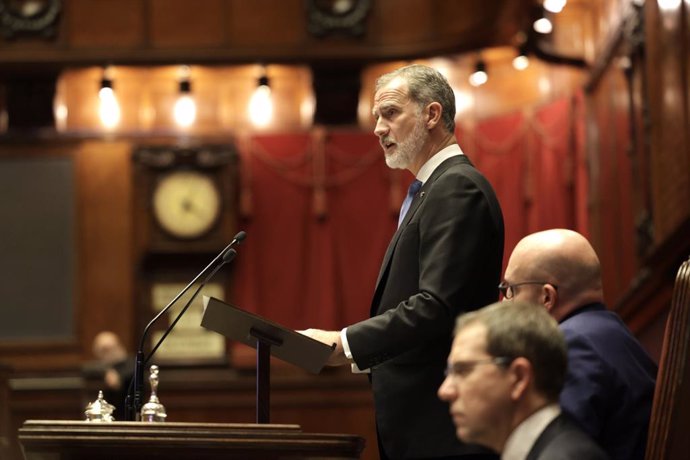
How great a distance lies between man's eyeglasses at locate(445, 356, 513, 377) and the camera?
2369 mm

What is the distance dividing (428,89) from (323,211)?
727cm

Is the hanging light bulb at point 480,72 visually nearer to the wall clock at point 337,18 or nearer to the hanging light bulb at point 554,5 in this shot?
the hanging light bulb at point 554,5

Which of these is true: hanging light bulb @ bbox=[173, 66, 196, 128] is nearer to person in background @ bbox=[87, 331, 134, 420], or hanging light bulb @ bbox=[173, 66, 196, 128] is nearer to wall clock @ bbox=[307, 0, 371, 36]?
wall clock @ bbox=[307, 0, 371, 36]

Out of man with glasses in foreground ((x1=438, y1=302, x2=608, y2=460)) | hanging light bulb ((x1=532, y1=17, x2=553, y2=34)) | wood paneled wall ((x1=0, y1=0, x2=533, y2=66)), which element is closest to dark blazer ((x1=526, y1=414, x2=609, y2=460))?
man with glasses in foreground ((x1=438, y1=302, x2=608, y2=460))

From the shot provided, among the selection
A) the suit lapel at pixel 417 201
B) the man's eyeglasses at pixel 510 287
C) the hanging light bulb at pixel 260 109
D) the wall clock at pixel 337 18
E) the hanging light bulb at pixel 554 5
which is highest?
the wall clock at pixel 337 18

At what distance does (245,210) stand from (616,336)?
7.72m

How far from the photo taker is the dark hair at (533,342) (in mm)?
2369

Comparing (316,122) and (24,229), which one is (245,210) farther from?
(24,229)

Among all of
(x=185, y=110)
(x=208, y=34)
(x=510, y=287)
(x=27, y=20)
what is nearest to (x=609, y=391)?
(x=510, y=287)

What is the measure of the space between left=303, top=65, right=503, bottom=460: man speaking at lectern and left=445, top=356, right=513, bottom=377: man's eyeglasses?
819 mm

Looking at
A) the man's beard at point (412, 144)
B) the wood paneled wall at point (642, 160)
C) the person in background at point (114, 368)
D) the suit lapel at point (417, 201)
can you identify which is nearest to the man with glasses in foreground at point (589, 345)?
the suit lapel at point (417, 201)

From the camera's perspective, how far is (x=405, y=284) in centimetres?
346

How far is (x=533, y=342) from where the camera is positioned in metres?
2.37

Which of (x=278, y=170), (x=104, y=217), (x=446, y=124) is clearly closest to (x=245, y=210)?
(x=278, y=170)
